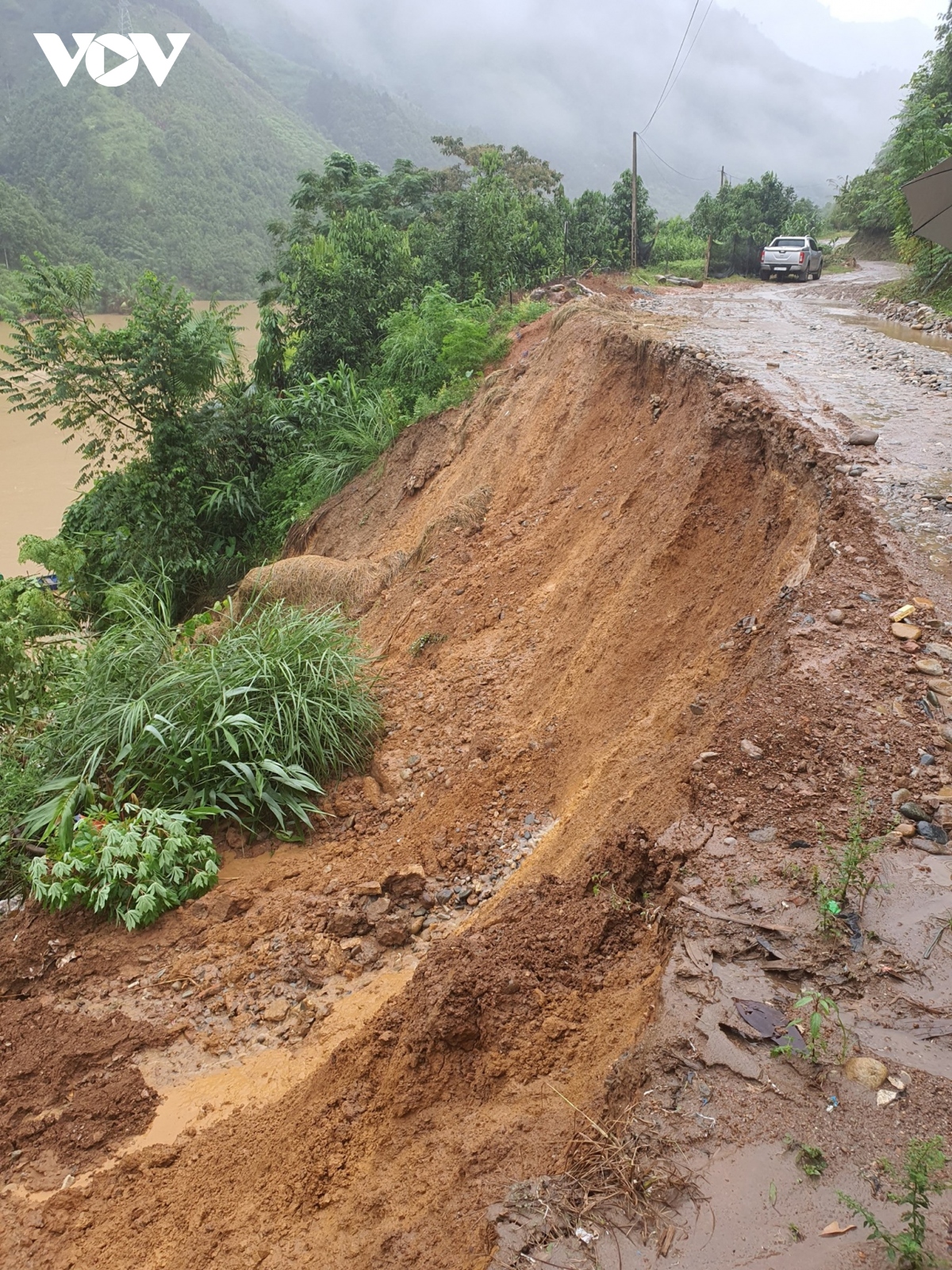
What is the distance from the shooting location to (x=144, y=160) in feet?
203

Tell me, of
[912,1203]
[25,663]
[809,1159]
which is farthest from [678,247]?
[912,1203]

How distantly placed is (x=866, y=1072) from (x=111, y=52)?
11765 centimetres

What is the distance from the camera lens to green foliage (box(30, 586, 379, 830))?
15.8 ft

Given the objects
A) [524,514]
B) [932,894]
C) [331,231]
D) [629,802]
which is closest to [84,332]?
[331,231]

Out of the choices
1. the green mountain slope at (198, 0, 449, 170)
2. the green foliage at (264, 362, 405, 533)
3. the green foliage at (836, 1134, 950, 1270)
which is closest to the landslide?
the green foliage at (836, 1134, 950, 1270)

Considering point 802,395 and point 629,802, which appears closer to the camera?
point 629,802

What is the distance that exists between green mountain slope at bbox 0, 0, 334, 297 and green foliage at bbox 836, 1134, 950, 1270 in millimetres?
50532

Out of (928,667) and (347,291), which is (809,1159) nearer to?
(928,667)

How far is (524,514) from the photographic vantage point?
7445mm

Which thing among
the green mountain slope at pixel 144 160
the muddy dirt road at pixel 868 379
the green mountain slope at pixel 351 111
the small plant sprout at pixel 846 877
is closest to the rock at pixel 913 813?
the small plant sprout at pixel 846 877

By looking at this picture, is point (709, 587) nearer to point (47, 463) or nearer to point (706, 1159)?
point (706, 1159)

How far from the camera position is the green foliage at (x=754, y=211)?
2539 cm

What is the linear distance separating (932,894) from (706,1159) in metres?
1.13

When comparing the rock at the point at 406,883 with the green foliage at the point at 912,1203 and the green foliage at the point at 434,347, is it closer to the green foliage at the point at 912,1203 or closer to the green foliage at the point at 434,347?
the green foliage at the point at 912,1203
